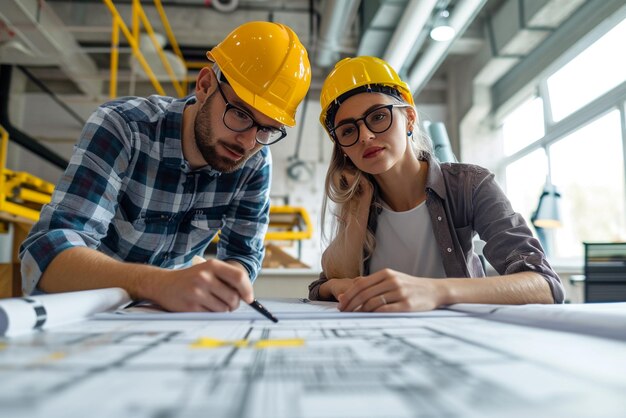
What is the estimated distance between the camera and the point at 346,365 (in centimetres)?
42

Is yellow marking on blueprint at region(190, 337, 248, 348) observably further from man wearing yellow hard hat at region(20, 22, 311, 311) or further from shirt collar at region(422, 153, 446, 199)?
shirt collar at region(422, 153, 446, 199)

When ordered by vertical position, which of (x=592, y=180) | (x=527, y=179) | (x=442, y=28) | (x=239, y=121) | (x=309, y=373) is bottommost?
(x=309, y=373)

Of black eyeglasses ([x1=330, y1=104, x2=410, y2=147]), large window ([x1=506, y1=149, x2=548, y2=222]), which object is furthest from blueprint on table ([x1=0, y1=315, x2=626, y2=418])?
large window ([x1=506, y1=149, x2=548, y2=222])

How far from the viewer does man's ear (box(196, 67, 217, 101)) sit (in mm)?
1370

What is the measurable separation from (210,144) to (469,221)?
0.90 m

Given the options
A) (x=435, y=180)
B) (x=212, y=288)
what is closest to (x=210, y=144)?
(x=212, y=288)

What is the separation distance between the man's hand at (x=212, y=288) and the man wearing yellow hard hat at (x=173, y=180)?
0.05 feet

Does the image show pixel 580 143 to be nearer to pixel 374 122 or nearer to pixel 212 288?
pixel 374 122

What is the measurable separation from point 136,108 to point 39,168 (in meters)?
6.32

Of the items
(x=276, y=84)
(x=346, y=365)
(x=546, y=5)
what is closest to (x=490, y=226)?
(x=276, y=84)

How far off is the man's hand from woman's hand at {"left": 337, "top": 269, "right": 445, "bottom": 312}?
0.75 feet

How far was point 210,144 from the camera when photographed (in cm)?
135

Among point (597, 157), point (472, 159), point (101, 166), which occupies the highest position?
point (472, 159)

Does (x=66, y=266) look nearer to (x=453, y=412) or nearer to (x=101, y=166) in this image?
(x=101, y=166)
